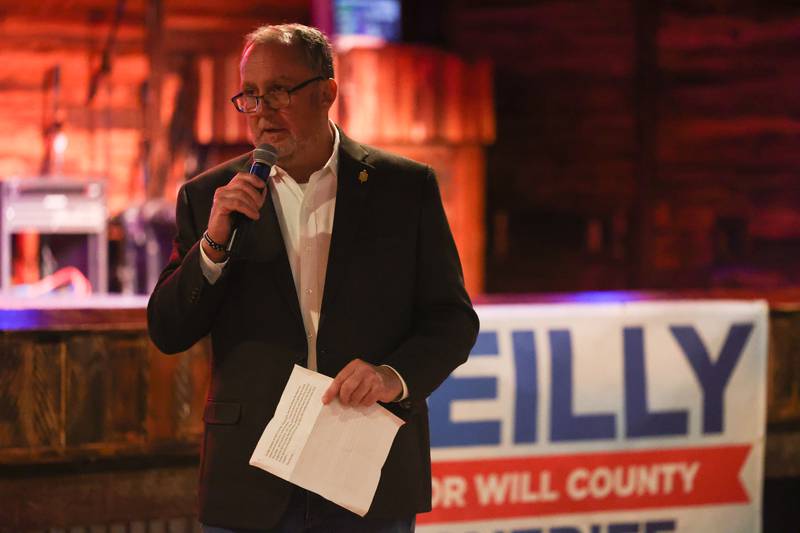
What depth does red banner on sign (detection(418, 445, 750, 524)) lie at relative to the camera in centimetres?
298

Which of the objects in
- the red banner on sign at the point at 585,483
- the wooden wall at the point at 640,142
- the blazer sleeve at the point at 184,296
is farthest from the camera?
the wooden wall at the point at 640,142

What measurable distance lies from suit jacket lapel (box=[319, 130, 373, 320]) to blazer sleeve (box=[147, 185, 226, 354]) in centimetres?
19

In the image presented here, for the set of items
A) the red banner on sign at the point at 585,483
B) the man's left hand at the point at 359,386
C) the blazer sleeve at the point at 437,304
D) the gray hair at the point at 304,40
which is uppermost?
the gray hair at the point at 304,40

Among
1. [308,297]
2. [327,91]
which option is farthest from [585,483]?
[327,91]

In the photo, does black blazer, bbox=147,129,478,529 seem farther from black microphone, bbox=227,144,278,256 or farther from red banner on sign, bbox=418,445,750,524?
red banner on sign, bbox=418,445,750,524

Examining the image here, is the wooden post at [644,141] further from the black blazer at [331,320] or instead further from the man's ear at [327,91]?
the man's ear at [327,91]

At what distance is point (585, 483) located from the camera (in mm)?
3086

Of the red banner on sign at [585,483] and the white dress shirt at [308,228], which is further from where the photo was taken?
the red banner on sign at [585,483]

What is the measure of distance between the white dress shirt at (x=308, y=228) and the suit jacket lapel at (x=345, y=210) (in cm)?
3

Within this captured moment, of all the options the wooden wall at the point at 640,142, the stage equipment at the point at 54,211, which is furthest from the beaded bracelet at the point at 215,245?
the wooden wall at the point at 640,142

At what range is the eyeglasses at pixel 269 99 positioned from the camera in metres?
1.69

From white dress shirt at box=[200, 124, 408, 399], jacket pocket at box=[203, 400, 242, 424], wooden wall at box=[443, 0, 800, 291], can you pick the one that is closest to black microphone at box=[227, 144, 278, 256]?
white dress shirt at box=[200, 124, 408, 399]

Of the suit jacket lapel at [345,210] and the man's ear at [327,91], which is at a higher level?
the man's ear at [327,91]

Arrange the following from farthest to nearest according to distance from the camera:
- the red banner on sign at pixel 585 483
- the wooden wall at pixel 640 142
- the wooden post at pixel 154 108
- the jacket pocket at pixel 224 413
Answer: the wooden wall at pixel 640 142 → the wooden post at pixel 154 108 → the red banner on sign at pixel 585 483 → the jacket pocket at pixel 224 413
